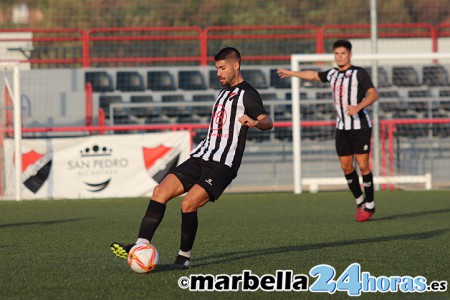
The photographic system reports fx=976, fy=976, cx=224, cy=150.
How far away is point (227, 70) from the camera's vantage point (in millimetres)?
6945

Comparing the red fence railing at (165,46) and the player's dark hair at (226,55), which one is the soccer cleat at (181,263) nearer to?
the player's dark hair at (226,55)

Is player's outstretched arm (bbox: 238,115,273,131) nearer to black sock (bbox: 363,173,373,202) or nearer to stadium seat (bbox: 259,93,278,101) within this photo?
black sock (bbox: 363,173,373,202)

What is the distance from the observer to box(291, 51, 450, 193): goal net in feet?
54.8

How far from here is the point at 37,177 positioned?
1648 cm

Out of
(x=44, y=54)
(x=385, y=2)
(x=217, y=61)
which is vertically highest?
(x=385, y=2)

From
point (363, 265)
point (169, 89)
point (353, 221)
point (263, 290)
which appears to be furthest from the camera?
point (169, 89)

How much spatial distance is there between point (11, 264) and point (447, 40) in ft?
64.4

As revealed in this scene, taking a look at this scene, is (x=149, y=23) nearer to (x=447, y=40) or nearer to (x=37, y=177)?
(x=447, y=40)

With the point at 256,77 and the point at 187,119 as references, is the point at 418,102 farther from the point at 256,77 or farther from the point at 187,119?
the point at 187,119

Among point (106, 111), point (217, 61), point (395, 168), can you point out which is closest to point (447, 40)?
point (395, 168)

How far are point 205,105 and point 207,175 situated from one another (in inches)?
592

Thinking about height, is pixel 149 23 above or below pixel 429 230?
above

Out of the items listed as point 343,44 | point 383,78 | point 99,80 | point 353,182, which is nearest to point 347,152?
point 353,182

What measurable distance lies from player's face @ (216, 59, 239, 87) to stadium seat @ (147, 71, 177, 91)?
16357 mm
